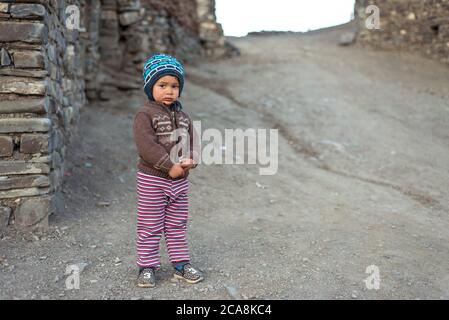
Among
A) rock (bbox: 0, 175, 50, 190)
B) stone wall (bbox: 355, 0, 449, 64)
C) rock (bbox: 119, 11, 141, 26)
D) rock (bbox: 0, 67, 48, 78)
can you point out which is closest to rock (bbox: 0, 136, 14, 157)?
rock (bbox: 0, 175, 50, 190)

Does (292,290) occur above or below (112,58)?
below

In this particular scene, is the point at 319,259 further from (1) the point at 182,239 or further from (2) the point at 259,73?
(2) the point at 259,73

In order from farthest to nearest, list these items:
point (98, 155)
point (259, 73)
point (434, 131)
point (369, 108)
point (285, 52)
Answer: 1. point (285, 52)
2. point (259, 73)
3. point (369, 108)
4. point (434, 131)
5. point (98, 155)

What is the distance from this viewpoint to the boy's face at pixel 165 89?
3105 mm

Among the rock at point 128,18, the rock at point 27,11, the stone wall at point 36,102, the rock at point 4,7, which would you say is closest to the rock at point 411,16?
the rock at point 128,18

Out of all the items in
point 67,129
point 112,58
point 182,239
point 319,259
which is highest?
point 112,58

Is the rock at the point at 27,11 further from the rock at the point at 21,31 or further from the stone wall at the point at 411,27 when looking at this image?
the stone wall at the point at 411,27

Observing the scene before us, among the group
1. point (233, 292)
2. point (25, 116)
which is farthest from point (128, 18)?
point (233, 292)

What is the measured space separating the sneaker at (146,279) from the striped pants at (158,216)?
45mm

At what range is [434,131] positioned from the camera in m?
7.85

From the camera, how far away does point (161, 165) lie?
3.01m

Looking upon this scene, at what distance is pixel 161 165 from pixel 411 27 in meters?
11.3

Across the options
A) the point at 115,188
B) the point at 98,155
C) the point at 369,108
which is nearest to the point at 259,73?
the point at 369,108
